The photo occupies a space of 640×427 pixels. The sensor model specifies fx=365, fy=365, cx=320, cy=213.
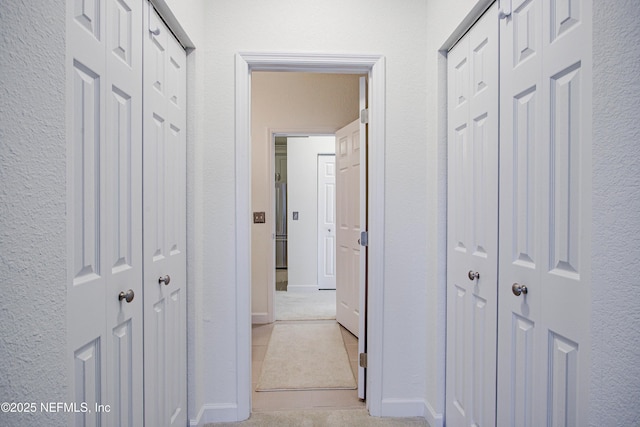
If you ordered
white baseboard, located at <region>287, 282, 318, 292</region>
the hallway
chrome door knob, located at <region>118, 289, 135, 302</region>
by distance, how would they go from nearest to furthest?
chrome door knob, located at <region>118, 289, 135, 302</region> < the hallway < white baseboard, located at <region>287, 282, 318, 292</region>

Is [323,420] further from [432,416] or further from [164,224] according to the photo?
[164,224]

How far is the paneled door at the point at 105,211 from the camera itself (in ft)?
3.10

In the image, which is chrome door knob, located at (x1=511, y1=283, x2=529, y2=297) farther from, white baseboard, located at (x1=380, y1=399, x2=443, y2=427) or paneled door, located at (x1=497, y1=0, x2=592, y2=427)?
white baseboard, located at (x1=380, y1=399, x2=443, y2=427)

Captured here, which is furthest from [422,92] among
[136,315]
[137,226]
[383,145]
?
[136,315]

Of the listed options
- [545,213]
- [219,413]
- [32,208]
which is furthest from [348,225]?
[32,208]

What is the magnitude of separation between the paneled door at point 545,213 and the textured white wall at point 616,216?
0.04 m

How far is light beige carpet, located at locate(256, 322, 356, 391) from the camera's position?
2.48 meters

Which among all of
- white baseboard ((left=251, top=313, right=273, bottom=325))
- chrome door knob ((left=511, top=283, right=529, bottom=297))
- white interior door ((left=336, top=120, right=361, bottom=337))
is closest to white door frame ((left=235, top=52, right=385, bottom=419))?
chrome door knob ((left=511, top=283, right=529, bottom=297))

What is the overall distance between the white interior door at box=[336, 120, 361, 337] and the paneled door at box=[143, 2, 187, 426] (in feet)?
6.00

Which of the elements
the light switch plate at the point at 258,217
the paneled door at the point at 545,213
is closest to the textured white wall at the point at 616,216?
the paneled door at the point at 545,213

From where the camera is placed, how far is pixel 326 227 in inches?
208

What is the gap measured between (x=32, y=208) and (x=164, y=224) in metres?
0.77

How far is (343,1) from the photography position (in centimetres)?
199

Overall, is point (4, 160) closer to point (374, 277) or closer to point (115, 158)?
point (115, 158)
